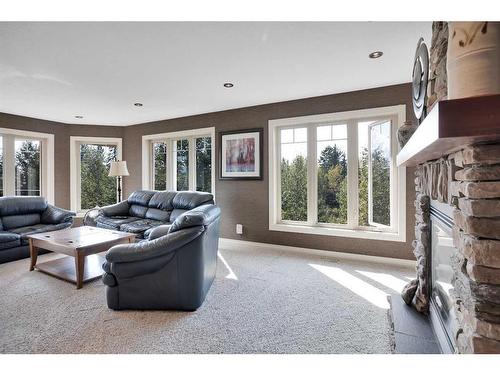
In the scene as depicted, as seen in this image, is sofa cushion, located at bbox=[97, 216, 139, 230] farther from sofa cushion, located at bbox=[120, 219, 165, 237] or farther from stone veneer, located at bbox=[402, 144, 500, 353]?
stone veneer, located at bbox=[402, 144, 500, 353]

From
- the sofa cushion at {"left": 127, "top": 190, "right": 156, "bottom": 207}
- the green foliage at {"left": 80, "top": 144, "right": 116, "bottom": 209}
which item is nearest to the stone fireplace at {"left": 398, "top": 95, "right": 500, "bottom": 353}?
the sofa cushion at {"left": 127, "top": 190, "right": 156, "bottom": 207}

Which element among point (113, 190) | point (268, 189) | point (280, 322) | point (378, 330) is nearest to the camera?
point (378, 330)

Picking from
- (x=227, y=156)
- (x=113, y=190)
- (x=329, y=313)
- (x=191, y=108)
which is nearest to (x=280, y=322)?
(x=329, y=313)

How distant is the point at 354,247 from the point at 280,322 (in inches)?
79.0

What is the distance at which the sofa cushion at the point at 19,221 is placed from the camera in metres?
3.92

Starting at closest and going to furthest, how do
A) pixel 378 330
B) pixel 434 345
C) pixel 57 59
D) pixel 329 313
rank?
pixel 434 345
pixel 378 330
pixel 329 313
pixel 57 59

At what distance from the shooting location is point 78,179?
5.52m

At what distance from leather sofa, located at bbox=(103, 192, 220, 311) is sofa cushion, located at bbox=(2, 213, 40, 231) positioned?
3.02 meters

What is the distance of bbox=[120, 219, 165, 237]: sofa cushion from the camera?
12.2 ft

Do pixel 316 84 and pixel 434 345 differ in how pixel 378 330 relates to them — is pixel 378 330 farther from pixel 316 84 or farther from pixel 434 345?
pixel 316 84

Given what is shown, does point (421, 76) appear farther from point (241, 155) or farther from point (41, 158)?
point (41, 158)

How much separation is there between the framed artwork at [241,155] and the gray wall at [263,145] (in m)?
0.10

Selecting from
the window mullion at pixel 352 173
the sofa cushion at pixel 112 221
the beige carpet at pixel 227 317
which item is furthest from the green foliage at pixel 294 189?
the sofa cushion at pixel 112 221

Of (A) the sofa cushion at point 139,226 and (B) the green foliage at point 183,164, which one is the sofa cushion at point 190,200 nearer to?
(A) the sofa cushion at point 139,226
